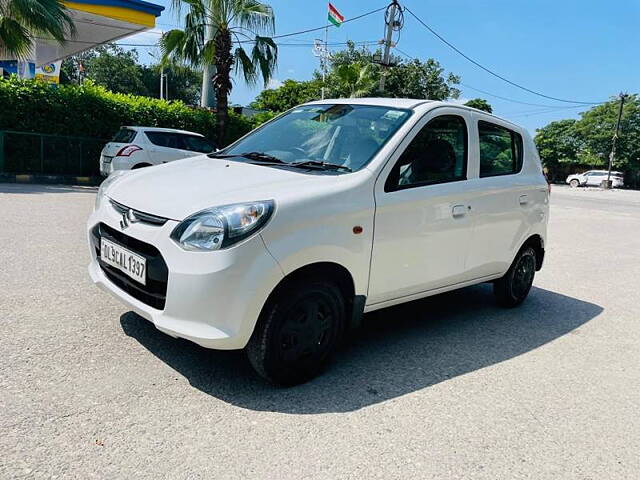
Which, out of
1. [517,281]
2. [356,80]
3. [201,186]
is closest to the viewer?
[201,186]

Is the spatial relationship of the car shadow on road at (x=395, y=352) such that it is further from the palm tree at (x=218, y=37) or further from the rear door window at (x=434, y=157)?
the palm tree at (x=218, y=37)

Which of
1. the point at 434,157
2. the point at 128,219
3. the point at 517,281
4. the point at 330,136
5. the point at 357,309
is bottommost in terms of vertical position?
the point at 517,281

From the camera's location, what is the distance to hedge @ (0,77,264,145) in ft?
A: 43.6

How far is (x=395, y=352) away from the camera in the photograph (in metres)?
3.73

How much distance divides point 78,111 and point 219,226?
44.1 ft

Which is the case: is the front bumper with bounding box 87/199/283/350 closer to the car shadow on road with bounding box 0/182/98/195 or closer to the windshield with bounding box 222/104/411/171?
the windshield with bounding box 222/104/411/171

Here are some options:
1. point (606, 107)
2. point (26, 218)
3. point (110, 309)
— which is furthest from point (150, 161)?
Result: point (606, 107)

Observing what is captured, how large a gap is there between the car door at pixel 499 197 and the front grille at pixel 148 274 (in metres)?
2.38

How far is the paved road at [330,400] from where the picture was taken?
236 centimetres


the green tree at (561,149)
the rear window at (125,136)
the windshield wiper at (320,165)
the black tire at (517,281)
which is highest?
the green tree at (561,149)

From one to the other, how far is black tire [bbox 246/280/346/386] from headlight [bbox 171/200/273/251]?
0.41 meters

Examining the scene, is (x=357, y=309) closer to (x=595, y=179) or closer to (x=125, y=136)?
(x=125, y=136)

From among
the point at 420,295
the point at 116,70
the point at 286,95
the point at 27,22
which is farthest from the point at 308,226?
the point at 116,70

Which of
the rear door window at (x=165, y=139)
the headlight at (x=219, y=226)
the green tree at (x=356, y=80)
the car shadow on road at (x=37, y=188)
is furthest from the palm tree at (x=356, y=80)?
the headlight at (x=219, y=226)
